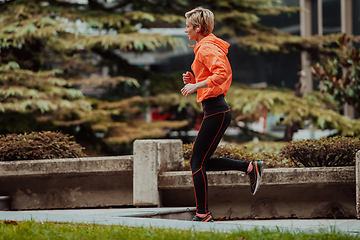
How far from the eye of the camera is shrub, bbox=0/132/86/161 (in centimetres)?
588

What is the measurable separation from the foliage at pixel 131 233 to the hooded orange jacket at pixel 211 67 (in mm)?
1341

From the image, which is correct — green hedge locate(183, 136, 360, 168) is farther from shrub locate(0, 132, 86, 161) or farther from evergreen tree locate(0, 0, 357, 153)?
evergreen tree locate(0, 0, 357, 153)

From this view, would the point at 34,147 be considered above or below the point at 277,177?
above

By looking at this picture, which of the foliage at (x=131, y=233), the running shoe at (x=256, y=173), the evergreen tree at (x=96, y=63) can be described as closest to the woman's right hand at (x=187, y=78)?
the running shoe at (x=256, y=173)

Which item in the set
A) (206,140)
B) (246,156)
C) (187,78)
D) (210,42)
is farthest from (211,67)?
(246,156)

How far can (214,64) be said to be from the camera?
381 cm

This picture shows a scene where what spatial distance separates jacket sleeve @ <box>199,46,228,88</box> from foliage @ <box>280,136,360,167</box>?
6.16 ft

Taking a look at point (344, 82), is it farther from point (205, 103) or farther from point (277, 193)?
point (205, 103)

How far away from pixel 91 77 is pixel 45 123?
2161mm

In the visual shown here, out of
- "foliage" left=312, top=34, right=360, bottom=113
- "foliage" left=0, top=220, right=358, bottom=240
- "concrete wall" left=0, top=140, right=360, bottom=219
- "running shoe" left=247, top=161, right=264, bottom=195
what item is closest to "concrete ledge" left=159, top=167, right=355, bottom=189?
"concrete wall" left=0, top=140, right=360, bottom=219

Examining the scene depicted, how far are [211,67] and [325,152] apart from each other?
207cm

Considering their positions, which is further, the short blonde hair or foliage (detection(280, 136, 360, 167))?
foliage (detection(280, 136, 360, 167))

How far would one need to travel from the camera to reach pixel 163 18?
13.2m

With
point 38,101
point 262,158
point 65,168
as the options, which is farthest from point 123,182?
point 38,101
